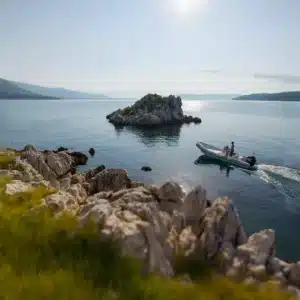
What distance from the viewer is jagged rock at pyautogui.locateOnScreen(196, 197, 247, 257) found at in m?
13.1

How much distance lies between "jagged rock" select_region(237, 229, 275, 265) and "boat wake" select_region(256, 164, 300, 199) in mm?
29148

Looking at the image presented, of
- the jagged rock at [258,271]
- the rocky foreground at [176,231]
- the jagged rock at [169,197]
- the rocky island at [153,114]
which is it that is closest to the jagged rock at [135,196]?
the rocky foreground at [176,231]

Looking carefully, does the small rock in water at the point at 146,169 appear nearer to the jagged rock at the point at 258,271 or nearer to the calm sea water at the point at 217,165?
the calm sea water at the point at 217,165

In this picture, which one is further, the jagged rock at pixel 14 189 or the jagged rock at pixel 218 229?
the jagged rock at pixel 14 189

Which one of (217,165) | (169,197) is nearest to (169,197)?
(169,197)

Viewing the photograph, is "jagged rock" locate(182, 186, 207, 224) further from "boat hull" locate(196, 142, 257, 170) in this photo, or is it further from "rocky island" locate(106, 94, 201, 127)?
"rocky island" locate(106, 94, 201, 127)

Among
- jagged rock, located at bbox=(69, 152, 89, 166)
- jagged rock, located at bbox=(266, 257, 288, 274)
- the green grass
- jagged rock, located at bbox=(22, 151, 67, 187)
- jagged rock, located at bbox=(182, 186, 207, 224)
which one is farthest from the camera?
jagged rock, located at bbox=(69, 152, 89, 166)

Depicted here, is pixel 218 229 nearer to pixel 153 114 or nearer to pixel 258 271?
pixel 258 271

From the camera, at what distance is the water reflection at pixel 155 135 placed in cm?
8446

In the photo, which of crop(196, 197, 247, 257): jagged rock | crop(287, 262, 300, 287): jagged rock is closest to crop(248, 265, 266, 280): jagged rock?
crop(287, 262, 300, 287): jagged rock

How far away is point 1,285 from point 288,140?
90.3m

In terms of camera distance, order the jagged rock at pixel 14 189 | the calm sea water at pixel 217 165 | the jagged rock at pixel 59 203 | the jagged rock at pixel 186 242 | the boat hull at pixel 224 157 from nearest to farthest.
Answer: the jagged rock at pixel 59 203 < the jagged rock at pixel 186 242 < the jagged rock at pixel 14 189 < the calm sea water at pixel 217 165 < the boat hull at pixel 224 157

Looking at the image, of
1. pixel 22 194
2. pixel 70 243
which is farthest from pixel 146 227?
pixel 22 194

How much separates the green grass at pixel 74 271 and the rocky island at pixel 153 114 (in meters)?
112
